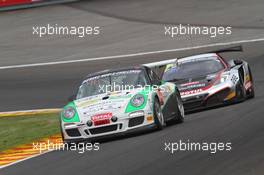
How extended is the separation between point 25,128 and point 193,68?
3.80 meters

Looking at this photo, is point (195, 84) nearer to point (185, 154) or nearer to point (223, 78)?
point (223, 78)

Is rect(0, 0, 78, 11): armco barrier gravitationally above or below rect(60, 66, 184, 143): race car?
above

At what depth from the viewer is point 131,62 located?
26.9m

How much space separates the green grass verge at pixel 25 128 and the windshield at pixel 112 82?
1.94 m

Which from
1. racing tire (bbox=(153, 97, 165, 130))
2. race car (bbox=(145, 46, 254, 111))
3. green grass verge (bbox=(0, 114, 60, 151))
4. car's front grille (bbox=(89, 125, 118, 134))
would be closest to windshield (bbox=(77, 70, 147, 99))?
racing tire (bbox=(153, 97, 165, 130))

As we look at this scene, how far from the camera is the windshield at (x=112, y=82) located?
14.1m

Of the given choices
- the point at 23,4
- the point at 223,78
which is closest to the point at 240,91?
the point at 223,78

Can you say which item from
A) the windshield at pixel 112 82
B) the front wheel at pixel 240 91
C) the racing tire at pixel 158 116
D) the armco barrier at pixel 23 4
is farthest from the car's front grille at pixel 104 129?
the armco barrier at pixel 23 4

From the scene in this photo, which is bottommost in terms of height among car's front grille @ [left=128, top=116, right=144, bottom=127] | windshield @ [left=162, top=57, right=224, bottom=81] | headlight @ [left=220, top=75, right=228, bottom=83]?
car's front grille @ [left=128, top=116, right=144, bottom=127]

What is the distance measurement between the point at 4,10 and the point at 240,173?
95.9ft

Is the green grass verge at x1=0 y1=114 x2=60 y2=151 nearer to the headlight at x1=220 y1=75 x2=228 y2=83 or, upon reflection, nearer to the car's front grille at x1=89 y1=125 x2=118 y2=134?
the car's front grille at x1=89 y1=125 x2=118 y2=134

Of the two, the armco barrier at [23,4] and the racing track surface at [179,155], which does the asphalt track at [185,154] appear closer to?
the racing track surface at [179,155]

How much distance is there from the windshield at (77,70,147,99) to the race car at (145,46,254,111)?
89.5 inches

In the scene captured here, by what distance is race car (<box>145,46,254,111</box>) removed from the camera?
17.4 m
